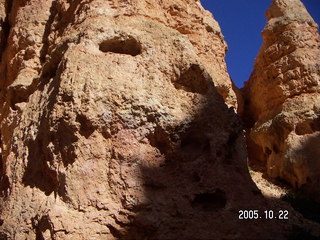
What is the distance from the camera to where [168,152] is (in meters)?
4.47

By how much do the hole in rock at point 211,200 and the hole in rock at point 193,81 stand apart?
1.52m

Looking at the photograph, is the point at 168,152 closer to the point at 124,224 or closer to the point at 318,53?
the point at 124,224

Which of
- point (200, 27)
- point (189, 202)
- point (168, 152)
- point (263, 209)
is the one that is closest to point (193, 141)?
point (168, 152)

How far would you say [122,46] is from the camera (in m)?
5.39

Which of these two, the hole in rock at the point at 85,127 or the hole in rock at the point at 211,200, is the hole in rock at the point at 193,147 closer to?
the hole in rock at the point at 211,200

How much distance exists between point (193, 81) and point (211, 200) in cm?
172

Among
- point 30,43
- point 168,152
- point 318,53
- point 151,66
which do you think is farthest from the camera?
point 318,53

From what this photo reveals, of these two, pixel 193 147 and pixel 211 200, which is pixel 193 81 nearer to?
pixel 193 147

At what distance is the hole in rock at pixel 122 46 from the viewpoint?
17.5 feet

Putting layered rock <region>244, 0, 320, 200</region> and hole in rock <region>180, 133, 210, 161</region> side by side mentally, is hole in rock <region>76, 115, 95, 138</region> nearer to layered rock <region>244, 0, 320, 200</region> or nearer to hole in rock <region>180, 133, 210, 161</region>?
hole in rock <region>180, 133, 210, 161</region>

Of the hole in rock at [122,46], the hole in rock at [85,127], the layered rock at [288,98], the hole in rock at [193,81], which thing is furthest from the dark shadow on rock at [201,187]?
the layered rock at [288,98]

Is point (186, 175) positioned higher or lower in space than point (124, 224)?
higher

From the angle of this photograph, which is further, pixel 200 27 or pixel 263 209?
pixel 200 27

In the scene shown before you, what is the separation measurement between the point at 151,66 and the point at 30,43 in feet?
10.7
